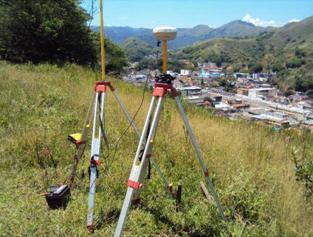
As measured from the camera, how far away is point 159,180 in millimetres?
3102

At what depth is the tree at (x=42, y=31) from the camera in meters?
12.9

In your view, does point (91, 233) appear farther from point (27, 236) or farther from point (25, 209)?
point (25, 209)

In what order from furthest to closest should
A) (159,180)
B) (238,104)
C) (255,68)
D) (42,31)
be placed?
(255,68) → (42,31) → (238,104) → (159,180)

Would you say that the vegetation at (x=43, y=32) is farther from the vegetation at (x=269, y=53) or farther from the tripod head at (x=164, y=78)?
the vegetation at (x=269, y=53)

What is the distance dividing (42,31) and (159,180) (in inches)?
458

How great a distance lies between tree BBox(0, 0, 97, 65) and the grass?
338 inches

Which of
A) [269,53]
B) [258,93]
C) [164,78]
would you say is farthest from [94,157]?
[269,53]

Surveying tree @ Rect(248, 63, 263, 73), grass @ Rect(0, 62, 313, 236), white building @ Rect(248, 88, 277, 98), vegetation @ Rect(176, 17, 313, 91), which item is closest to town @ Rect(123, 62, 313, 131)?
grass @ Rect(0, 62, 313, 236)

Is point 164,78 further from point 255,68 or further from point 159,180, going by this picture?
point 255,68

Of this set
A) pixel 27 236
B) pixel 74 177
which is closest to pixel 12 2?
pixel 74 177

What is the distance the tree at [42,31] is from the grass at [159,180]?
8.57 metres

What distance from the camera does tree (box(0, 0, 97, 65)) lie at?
1288 cm

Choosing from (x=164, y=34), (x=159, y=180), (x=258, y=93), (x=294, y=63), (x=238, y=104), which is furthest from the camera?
(x=294, y=63)

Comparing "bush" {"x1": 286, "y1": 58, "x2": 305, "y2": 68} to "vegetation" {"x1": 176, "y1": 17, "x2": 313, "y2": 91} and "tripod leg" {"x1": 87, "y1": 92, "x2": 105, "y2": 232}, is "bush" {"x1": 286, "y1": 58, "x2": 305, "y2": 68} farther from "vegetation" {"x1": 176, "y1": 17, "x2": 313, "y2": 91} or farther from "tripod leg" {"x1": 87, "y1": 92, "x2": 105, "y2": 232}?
"tripod leg" {"x1": 87, "y1": 92, "x2": 105, "y2": 232}
